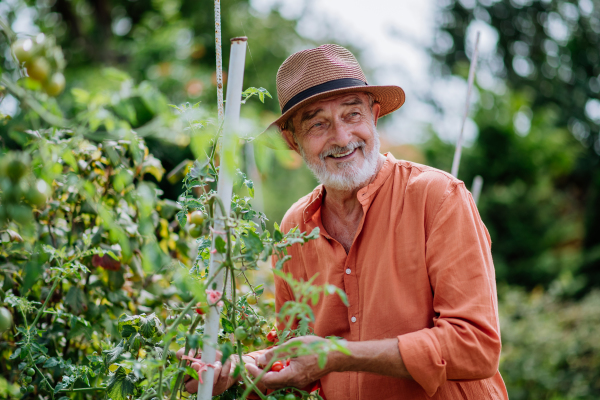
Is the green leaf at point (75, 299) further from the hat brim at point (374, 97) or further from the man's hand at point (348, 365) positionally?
the hat brim at point (374, 97)

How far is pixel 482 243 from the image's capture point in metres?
1.46

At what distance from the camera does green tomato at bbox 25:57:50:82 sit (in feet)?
2.49

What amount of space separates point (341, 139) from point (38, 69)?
1.13 metres

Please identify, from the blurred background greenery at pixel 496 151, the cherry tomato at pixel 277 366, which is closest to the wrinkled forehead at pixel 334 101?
the cherry tomato at pixel 277 366

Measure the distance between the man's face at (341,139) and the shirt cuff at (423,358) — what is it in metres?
0.64

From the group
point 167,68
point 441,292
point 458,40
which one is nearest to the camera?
point 441,292

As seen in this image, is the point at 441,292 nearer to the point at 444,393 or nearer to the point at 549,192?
the point at 444,393

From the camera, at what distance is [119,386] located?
121 cm

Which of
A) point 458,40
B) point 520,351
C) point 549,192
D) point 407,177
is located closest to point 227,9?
point 549,192

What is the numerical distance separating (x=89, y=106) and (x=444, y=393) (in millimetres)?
1242

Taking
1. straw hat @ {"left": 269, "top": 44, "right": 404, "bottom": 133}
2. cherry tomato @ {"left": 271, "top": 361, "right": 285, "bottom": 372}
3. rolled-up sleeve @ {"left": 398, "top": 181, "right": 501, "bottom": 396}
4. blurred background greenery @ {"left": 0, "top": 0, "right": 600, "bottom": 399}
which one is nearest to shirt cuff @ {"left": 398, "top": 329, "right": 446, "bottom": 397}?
rolled-up sleeve @ {"left": 398, "top": 181, "right": 501, "bottom": 396}

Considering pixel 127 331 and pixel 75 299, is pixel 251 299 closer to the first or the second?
pixel 127 331

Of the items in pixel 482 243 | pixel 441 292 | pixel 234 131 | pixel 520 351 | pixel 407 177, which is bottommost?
pixel 520 351

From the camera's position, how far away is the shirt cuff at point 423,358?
4.08ft
